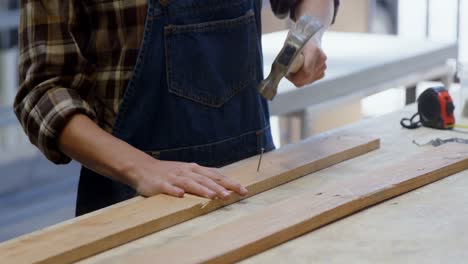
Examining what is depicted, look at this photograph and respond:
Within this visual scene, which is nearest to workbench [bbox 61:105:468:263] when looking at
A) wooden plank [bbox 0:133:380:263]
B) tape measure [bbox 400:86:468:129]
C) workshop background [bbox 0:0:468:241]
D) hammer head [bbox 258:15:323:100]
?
wooden plank [bbox 0:133:380:263]

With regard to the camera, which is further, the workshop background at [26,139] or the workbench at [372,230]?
the workshop background at [26,139]

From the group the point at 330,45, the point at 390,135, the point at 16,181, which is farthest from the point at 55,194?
the point at 390,135

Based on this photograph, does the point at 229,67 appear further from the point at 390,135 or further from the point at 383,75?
the point at 383,75

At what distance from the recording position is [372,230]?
1241 millimetres

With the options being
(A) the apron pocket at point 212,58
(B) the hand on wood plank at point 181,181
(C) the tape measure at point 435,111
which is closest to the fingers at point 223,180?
(B) the hand on wood plank at point 181,181

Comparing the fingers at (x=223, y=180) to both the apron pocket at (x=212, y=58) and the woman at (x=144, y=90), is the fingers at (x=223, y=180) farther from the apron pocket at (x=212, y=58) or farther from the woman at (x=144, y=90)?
the apron pocket at (x=212, y=58)

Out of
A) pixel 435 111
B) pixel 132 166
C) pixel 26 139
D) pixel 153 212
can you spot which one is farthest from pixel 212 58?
pixel 26 139

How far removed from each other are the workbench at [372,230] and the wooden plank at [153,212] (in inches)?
0.5

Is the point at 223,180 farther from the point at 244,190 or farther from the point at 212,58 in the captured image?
the point at 212,58

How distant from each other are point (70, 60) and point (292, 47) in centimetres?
38

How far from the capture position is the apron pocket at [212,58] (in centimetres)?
157

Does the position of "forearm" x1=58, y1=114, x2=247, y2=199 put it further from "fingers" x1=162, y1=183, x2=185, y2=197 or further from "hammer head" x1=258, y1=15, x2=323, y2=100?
"hammer head" x1=258, y1=15, x2=323, y2=100

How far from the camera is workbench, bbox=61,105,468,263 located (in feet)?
3.78

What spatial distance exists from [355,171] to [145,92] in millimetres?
404
